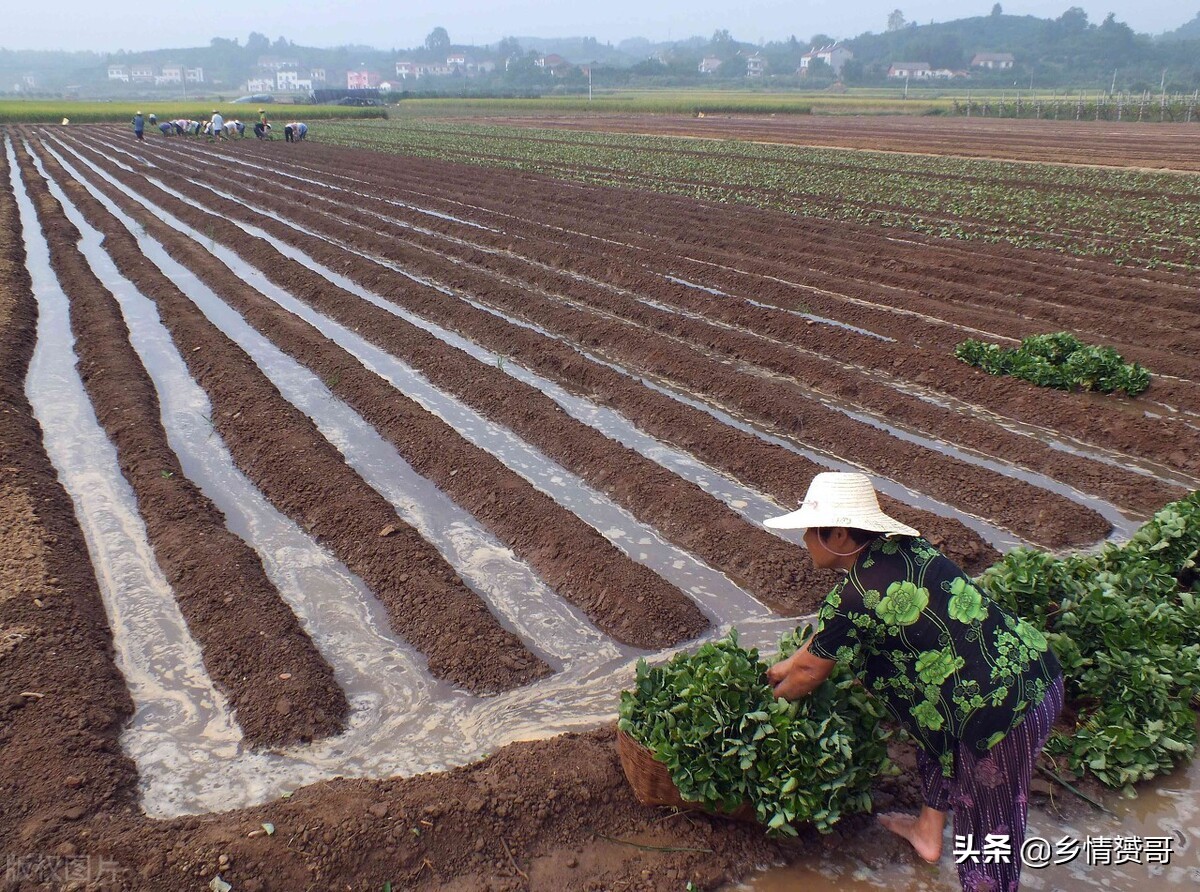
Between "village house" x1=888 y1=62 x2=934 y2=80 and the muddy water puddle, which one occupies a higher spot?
"village house" x1=888 y1=62 x2=934 y2=80

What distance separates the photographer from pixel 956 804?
377 centimetres

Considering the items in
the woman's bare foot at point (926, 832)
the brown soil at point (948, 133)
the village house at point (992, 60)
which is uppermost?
the village house at point (992, 60)

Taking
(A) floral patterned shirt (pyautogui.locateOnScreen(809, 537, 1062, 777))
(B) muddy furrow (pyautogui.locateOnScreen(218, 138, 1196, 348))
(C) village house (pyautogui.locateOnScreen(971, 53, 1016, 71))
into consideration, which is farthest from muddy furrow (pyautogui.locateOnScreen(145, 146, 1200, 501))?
(C) village house (pyautogui.locateOnScreen(971, 53, 1016, 71))

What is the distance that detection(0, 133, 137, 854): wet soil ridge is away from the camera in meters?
4.48

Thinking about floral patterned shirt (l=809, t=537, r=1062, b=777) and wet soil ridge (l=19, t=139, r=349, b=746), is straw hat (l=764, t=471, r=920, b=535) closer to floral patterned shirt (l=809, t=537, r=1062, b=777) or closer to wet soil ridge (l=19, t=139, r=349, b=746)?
floral patterned shirt (l=809, t=537, r=1062, b=777)

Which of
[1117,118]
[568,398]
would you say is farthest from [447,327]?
[1117,118]

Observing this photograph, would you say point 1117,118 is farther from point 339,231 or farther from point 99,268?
point 99,268

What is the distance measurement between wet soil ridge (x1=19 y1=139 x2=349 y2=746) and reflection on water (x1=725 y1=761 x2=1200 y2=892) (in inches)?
104

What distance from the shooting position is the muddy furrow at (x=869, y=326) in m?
9.34

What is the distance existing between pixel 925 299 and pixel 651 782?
11.0 metres

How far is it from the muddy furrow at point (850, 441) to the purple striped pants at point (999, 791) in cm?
395

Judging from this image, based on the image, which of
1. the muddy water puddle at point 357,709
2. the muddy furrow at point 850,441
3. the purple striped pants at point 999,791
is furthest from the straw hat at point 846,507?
the muddy furrow at point 850,441

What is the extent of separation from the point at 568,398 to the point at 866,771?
21.9 feet

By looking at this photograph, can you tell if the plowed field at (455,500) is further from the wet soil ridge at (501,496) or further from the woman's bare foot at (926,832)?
the woman's bare foot at (926,832)
